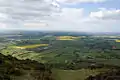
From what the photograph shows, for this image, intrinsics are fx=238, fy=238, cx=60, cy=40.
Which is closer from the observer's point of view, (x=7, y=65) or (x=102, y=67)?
(x=7, y=65)

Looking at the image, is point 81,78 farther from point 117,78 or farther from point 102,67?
point 102,67

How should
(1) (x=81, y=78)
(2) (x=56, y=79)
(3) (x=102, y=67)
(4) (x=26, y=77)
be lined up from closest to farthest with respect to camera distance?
(4) (x=26, y=77), (2) (x=56, y=79), (1) (x=81, y=78), (3) (x=102, y=67)

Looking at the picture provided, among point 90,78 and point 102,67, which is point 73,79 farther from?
point 102,67

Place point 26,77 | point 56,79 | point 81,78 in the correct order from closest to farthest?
point 26,77, point 56,79, point 81,78

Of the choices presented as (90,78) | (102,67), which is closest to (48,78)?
(90,78)

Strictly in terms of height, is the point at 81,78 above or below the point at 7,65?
below

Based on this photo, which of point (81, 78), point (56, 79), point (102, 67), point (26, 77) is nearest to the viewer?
point (26, 77)

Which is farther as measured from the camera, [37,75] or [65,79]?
[65,79]

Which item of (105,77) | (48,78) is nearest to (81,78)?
(105,77)

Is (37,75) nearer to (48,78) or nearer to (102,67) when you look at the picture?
(48,78)
